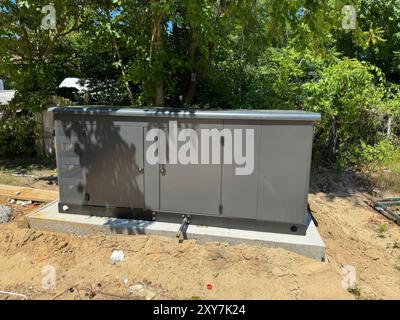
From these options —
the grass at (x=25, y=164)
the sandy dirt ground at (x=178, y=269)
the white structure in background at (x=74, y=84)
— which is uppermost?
the white structure in background at (x=74, y=84)

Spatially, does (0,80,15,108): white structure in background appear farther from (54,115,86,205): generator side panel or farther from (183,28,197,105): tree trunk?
(54,115,86,205): generator side panel

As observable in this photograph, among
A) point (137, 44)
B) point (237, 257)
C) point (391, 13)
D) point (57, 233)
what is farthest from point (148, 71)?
point (391, 13)

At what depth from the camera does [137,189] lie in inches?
158

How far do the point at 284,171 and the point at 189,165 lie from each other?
1.07 metres

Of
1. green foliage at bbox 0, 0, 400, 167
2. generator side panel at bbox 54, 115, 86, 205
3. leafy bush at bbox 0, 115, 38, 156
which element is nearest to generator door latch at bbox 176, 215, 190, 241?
generator side panel at bbox 54, 115, 86, 205

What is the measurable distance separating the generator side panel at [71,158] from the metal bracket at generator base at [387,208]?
4486 millimetres

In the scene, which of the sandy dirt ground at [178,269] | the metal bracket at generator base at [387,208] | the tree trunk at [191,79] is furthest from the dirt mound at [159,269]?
the tree trunk at [191,79]

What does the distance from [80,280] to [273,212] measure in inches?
83.8

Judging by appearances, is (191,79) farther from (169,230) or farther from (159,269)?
(159,269)

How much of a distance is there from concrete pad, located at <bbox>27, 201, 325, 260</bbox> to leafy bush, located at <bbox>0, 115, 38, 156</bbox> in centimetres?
338

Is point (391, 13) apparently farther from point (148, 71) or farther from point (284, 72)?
point (148, 71)

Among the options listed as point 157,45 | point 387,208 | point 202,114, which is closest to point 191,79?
point 157,45

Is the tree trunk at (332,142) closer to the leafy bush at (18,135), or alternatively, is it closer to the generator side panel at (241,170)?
the generator side panel at (241,170)

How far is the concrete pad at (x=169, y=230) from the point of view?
358 cm
